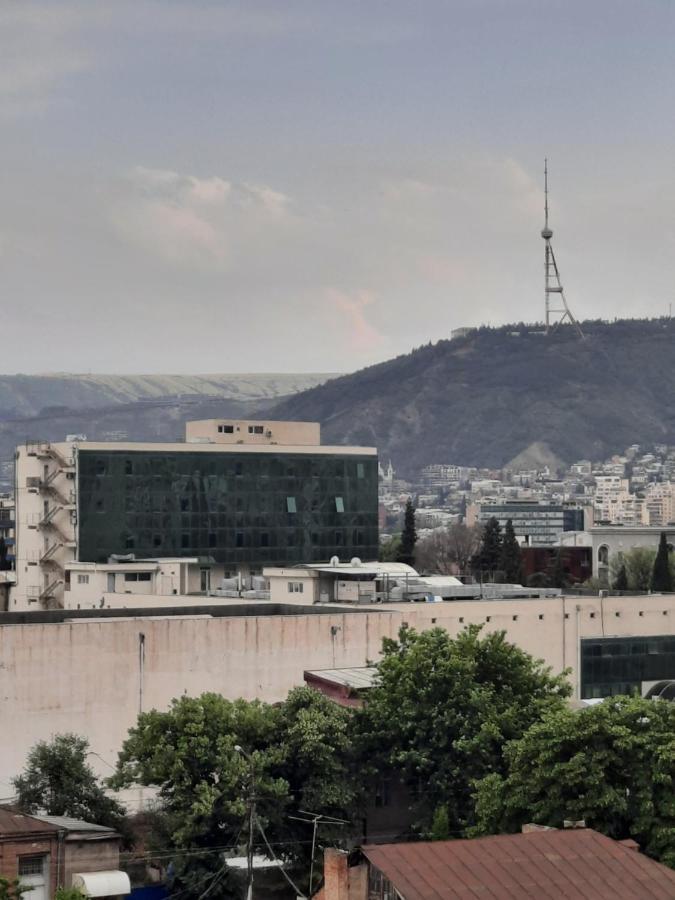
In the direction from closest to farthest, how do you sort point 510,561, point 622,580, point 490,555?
1. point 510,561
2. point 490,555
3. point 622,580

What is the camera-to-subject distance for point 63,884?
4788 centimetres

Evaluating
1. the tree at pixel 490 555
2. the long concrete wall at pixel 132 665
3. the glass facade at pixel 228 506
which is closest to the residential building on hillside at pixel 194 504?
the glass facade at pixel 228 506

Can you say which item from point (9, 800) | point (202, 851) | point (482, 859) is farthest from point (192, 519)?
point (482, 859)

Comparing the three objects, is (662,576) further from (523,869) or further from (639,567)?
(523,869)

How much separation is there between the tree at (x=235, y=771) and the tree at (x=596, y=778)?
16.8 ft

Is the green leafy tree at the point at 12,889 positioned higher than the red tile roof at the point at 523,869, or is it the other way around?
the red tile roof at the point at 523,869

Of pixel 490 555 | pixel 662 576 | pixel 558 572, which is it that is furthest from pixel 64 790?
pixel 558 572

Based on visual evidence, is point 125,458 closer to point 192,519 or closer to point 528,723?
point 192,519

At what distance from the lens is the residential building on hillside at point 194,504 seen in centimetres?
10450

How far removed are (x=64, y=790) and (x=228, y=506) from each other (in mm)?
52519

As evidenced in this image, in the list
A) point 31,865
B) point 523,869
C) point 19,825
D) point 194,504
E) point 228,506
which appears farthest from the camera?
point 228,506

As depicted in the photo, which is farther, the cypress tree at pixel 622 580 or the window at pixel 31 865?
the cypress tree at pixel 622 580

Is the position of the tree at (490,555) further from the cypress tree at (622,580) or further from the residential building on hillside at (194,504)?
the residential building on hillside at (194,504)

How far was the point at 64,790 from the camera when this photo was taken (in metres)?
55.7
